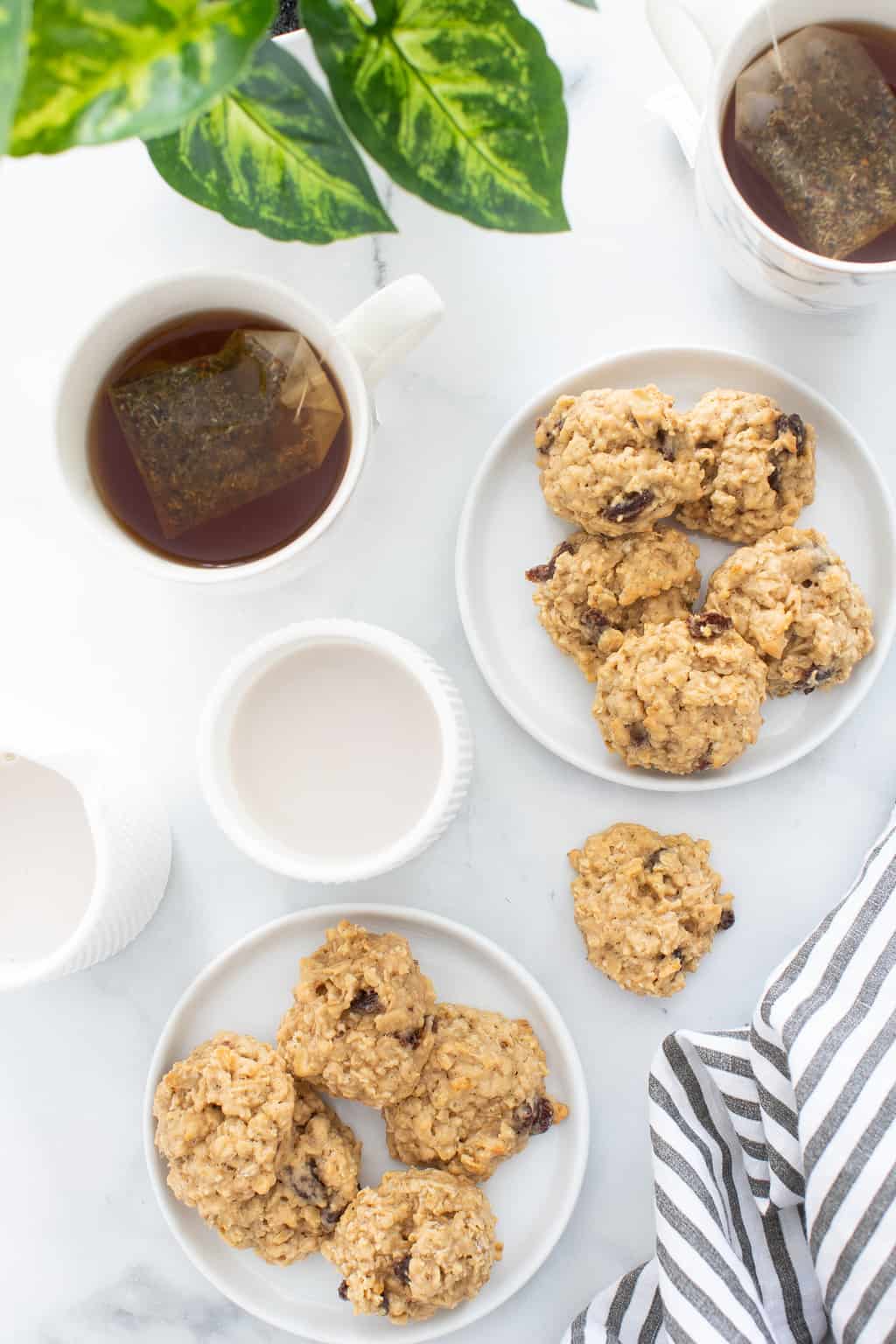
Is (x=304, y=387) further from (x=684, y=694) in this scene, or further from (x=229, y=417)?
(x=684, y=694)

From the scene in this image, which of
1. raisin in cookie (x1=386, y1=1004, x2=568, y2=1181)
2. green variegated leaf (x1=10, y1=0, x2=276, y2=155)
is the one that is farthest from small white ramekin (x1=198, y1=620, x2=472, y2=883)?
green variegated leaf (x1=10, y1=0, x2=276, y2=155)

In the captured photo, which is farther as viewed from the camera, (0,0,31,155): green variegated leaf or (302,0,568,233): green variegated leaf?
(302,0,568,233): green variegated leaf

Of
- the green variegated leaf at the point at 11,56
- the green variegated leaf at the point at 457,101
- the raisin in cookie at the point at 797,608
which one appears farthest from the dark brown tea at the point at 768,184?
the green variegated leaf at the point at 11,56

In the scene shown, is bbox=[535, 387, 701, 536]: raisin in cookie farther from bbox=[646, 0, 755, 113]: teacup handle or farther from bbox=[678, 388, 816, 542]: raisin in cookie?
bbox=[646, 0, 755, 113]: teacup handle

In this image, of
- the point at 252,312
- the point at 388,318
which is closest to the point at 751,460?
the point at 388,318

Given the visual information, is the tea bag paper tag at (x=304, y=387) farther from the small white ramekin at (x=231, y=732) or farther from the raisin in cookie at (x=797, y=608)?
the raisin in cookie at (x=797, y=608)
